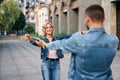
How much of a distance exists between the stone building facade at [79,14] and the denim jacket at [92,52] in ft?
70.9

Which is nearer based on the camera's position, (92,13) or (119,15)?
(92,13)

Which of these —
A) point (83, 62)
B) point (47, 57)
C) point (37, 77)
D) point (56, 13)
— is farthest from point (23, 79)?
point (56, 13)

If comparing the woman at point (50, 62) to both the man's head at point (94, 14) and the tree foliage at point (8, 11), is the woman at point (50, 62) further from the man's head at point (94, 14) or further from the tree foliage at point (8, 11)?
the tree foliage at point (8, 11)

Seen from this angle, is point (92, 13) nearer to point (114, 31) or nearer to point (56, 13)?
point (114, 31)

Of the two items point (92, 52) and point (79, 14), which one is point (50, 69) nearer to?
point (92, 52)

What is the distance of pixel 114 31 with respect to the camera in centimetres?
2497

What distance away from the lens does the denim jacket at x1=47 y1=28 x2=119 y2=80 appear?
3363 mm

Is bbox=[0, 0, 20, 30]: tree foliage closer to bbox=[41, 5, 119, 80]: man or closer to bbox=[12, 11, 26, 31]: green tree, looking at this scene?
bbox=[41, 5, 119, 80]: man

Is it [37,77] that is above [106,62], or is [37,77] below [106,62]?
below

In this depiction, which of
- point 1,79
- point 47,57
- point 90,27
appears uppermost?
point 90,27

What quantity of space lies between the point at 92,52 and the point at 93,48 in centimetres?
4

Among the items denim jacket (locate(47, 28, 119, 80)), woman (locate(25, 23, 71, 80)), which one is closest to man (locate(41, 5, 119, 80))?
denim jacket (locate(47, 28, 119, 80))

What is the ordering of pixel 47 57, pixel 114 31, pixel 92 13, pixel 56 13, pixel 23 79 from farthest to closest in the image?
pixel 56 13, pixel 114 31, pixel 23 79, pixel 47 57, pixel 92 13

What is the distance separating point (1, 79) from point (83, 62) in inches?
349
